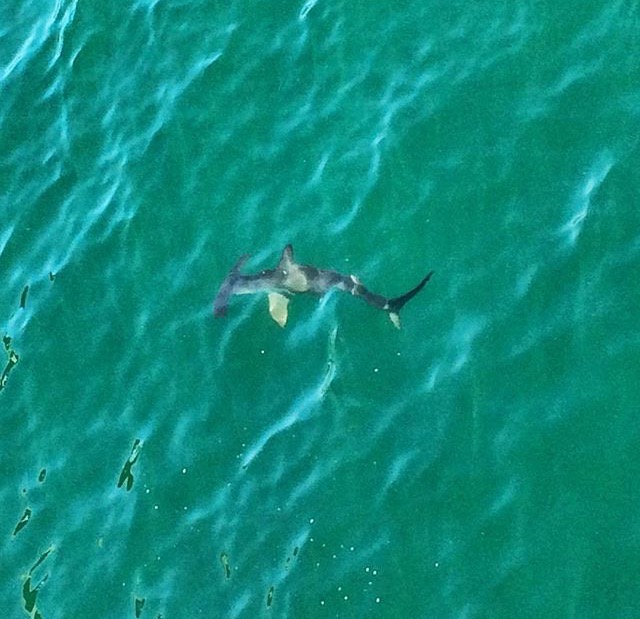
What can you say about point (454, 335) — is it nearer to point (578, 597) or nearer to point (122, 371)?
point (578, 597)

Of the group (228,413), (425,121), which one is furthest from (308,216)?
(228,413)

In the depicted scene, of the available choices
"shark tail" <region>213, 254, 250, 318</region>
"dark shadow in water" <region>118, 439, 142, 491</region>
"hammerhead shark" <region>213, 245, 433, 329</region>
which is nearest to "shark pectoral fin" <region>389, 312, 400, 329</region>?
"hammerhead shark" <region>213, 245, 433, 329</region>

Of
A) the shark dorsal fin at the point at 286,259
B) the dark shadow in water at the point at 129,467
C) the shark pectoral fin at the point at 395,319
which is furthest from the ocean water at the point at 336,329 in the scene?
the shark dorsal fin at the point at 286,259

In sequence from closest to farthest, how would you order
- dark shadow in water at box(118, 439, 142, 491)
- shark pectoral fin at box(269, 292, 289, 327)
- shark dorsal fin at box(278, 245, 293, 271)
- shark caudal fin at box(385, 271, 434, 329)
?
shark caudal fin at box(385, 271, 434, 329) < dark shadow in water at box(118, 439, 142, 491) < shark dorsal fin at box(278, 245, 293, 271) < shark pectoral fin at box(269, 292, 289, 327)

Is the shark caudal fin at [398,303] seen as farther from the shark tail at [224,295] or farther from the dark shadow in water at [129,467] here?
the dark shadow in water at [129,467]

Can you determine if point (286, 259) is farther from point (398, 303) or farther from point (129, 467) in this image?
point (129, 467)

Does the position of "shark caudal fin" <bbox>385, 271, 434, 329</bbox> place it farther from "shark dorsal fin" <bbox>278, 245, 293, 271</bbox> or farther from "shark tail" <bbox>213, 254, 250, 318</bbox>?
"shark tail" <bbox>213, 254, 250, 318</bbox>
